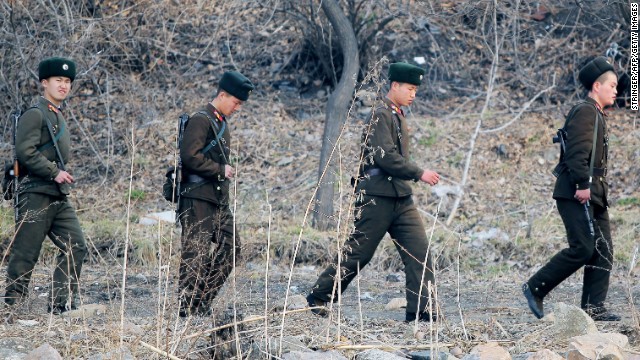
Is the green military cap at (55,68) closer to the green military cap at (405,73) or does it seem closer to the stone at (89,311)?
the stone at (89,311)

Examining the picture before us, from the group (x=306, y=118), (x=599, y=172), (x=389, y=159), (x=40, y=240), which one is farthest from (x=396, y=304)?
(x=306, y=118)

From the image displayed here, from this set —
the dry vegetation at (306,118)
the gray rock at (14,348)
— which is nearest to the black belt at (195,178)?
the dry vegetation at (306,118)

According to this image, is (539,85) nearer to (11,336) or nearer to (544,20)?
(544,20)

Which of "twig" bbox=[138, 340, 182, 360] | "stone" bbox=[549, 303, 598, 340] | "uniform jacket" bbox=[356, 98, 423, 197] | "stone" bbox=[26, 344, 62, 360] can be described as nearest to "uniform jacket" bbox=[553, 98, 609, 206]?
"uniform jacket" bbox=[356, 98, 423, 197]

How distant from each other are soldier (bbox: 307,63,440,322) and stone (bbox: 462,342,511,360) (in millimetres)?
1324

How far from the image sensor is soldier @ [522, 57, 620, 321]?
274 inches

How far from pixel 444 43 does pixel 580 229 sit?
8.42m

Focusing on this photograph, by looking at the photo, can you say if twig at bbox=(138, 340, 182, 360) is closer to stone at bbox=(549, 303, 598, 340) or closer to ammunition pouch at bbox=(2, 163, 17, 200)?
ammunition pouch at bbox=(2, 163, 17, 200)

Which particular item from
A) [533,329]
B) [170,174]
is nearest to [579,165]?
[533,329]

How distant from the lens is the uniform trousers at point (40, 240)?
680cm

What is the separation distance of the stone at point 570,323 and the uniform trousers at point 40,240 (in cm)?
314

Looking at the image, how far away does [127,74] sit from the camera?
46.2ft

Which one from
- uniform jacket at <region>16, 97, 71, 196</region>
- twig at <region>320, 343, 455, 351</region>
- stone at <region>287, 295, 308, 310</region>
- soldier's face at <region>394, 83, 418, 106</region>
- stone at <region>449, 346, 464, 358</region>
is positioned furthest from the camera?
stone at <region>287, 295, 308, 310</region>

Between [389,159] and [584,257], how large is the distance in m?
1.52
